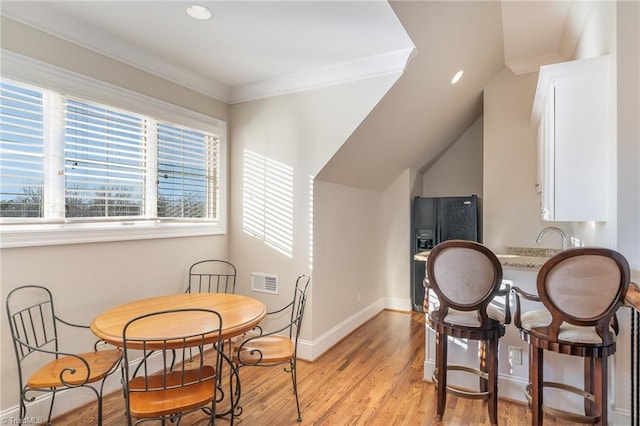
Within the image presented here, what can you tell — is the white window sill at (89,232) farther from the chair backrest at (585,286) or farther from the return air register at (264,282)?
the chair backrest at (585,286)

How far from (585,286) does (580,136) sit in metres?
1.03

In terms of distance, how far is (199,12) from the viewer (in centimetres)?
231

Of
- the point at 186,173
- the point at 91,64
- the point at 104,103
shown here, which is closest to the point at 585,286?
the point at 186,173

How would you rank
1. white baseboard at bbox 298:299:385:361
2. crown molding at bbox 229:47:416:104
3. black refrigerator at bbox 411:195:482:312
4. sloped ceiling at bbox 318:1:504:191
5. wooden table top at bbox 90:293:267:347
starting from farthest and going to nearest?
black refrigerator at bbox 411:195:482:312 < white baseboard at bbox 298:299:385:361 < crown molding at bbox 229:47:416:104 < sloped ceiling at bbox 318:1:504:191 < wooden table top at bbox 90:293:267:347

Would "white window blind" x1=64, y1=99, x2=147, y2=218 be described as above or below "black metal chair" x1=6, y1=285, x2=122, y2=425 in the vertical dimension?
above

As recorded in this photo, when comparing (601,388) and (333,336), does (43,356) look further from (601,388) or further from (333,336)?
(601,388)

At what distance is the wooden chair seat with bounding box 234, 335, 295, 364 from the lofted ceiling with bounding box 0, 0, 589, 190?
1.73m

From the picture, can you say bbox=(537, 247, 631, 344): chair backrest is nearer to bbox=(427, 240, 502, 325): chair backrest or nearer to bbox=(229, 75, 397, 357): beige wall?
bbox=(427, 240, 502, 325): chair backrest

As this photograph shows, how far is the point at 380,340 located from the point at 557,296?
2.32 m

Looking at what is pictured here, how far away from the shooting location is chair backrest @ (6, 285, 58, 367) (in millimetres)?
2115

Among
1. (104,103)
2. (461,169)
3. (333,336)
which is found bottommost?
(333,336)

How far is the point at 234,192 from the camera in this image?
3.81m

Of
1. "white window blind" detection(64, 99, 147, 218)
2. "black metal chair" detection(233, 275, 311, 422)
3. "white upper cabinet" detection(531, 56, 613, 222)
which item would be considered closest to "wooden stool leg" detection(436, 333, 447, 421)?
"black metal chair" detection(233, 275, 311, 422)

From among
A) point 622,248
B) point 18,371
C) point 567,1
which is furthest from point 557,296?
point 18,371
